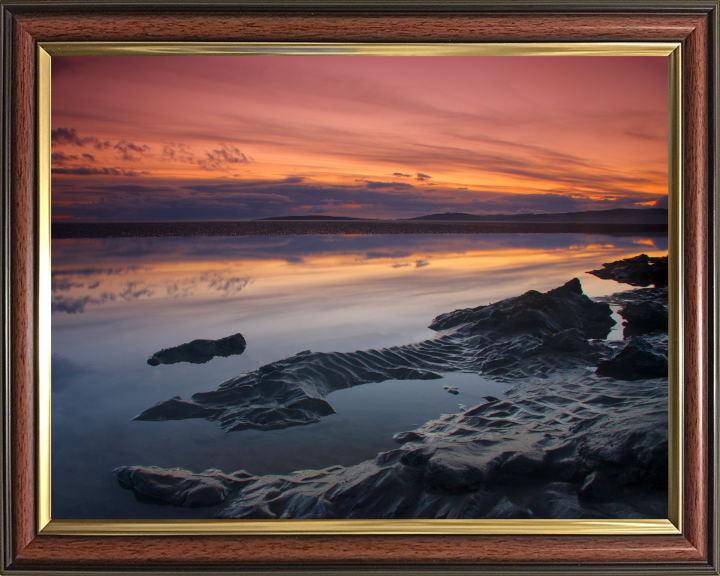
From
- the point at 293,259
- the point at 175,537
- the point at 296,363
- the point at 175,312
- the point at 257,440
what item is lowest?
the point at 175,537

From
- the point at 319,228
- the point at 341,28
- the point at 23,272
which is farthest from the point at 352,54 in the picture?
the point at 23,272

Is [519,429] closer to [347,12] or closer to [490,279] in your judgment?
[490,279]

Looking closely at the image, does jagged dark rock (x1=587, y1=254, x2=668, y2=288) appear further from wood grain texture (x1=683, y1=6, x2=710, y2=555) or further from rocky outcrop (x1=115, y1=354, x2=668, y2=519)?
rocky outcrop (x1=115, y1=354, x2=668, y2=519)

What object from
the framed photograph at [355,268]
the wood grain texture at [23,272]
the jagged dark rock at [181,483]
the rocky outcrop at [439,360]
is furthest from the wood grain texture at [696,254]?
Answer: the wood grain texture at [23,272]

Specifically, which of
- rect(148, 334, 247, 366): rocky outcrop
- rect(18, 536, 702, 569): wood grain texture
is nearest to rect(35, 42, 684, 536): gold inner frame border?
rect(18, 536, 702, 569): wood grain texture

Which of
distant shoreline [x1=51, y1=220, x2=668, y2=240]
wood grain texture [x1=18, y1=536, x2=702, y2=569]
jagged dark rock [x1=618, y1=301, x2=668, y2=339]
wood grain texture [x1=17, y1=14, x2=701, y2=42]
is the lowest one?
wood grain texture [x1=18, y1=536, x2=702, y2=569]

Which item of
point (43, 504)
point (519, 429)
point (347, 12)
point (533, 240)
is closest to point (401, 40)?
point (347, 12)

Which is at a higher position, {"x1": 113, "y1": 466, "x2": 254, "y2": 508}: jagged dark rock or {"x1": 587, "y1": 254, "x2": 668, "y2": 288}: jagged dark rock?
{"x1": 587, "y1": 254, "x2": 668, "y2": 288}: jagged dark rock
